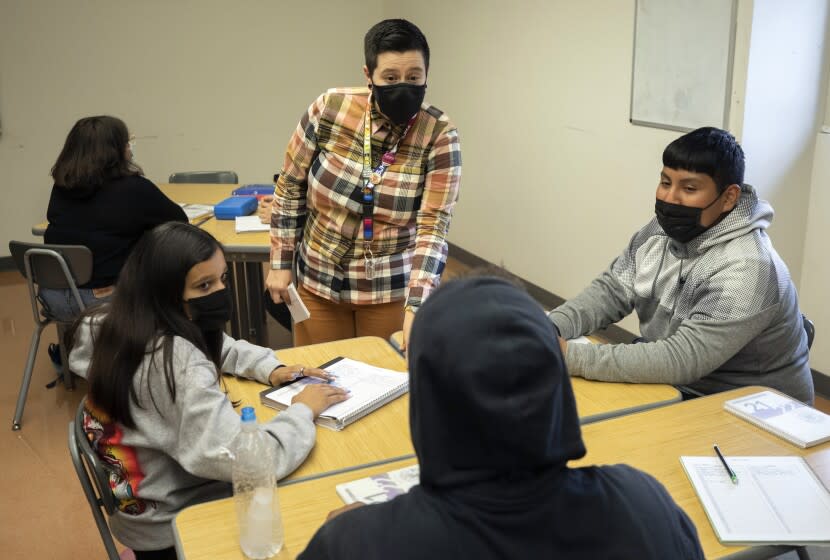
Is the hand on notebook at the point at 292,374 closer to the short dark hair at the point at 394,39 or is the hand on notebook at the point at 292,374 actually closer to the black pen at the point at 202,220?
the short dark hair at the point at 394,39

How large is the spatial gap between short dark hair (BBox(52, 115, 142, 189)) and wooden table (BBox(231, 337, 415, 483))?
160 cm

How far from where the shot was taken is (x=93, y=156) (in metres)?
3.41

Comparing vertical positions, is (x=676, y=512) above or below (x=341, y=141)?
below

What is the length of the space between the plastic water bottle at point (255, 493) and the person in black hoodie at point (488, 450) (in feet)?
1.71

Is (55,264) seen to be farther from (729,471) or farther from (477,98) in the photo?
(477,98)

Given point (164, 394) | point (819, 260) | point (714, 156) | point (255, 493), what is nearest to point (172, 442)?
point (164, 394)

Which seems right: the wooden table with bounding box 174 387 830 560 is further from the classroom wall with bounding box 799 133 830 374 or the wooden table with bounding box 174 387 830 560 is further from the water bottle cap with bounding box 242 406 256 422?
the classroom wall with bounding box 799 133 830 374

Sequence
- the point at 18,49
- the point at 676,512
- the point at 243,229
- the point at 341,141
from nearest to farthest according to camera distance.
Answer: the point at 676,512 < the point at 341,141 < the point at 243,229 < the point at 18,49

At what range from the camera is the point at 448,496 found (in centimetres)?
91

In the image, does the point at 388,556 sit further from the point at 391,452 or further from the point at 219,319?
the point at 219,319

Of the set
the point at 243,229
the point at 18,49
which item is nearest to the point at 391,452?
the point at 243,229

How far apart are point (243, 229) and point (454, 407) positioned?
3154mm

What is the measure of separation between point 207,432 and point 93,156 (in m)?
2.15

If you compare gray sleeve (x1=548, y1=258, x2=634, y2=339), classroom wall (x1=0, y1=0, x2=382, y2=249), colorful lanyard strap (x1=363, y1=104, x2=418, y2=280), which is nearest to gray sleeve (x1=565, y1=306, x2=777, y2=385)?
gray sleeve (x1=548, y1=258, x2=634, y2=339)
